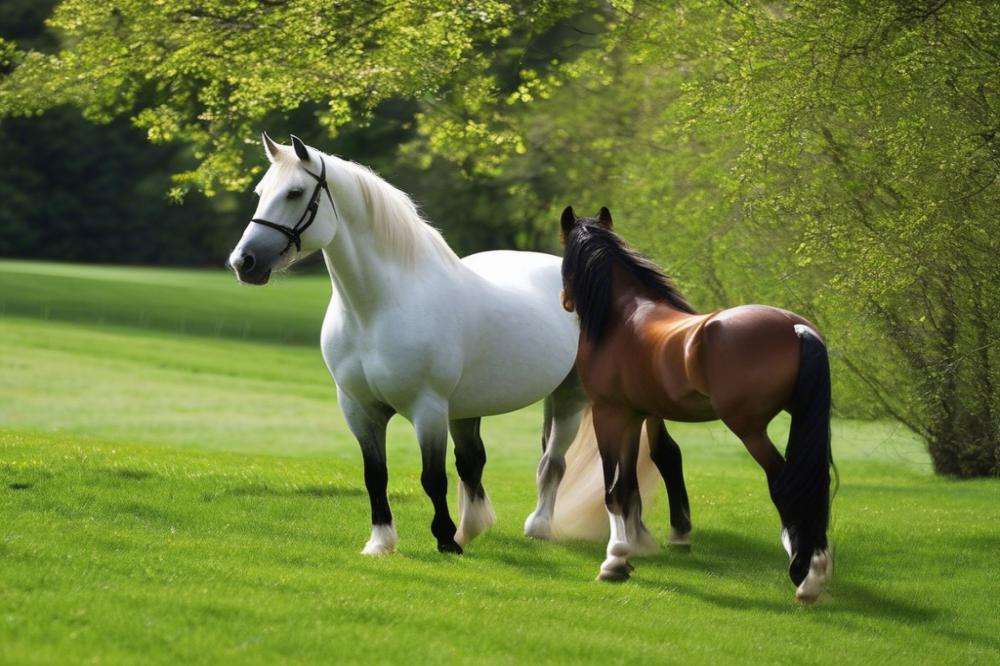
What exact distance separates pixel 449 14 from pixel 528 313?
4.00 m

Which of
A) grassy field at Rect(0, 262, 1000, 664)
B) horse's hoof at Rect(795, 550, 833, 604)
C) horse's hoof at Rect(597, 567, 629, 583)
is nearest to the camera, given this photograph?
grassy field at Rect(0, 262, 1000, 664)

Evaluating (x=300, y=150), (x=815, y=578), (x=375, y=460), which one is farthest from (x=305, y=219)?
(x=815, y=578)

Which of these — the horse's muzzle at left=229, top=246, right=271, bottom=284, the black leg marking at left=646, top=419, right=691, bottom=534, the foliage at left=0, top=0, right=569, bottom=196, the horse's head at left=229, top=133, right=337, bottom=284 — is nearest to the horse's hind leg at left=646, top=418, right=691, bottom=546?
the black leg marking at left=646, top=419, right=691, bottom=534

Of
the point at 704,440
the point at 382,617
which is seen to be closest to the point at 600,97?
the point at 704,440

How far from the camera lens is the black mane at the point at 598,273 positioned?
9000 millimetres

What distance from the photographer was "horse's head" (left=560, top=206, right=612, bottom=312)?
9.11m

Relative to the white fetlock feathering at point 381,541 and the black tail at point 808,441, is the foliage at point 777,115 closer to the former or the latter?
the black tail at point 808,441

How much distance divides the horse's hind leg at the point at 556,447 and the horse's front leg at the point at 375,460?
159 cm

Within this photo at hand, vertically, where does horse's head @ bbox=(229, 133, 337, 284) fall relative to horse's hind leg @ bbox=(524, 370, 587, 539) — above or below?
above

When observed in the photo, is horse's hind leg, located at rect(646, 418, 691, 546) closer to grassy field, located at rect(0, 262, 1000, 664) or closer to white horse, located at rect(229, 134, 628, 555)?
grassy field, located at rect(0, 262, 1000, 664)

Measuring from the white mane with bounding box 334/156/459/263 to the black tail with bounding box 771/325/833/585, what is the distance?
104 inches

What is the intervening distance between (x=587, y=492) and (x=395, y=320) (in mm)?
2367

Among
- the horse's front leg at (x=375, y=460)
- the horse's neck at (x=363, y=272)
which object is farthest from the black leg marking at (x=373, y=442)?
the horse's neck at (x=363, y=272)

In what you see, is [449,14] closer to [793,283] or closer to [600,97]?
[793,283]
